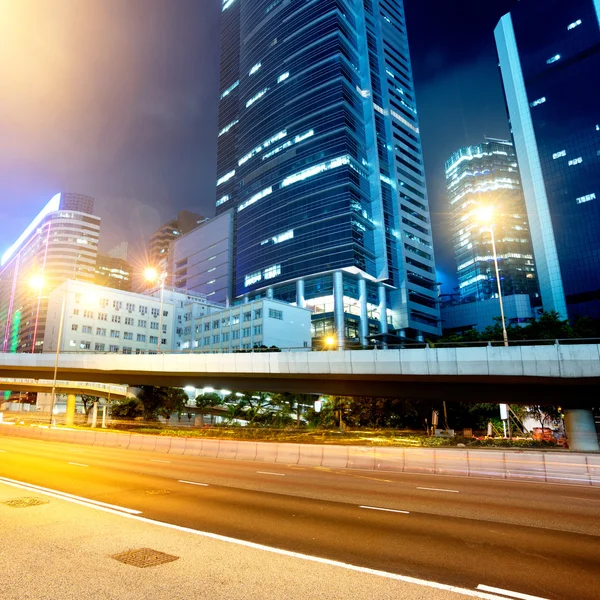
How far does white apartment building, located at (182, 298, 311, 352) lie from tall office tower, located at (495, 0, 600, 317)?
6799 centimetres

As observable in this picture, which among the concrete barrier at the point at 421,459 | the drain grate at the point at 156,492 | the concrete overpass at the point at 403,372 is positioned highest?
the concrete overpass at the point at 403,372

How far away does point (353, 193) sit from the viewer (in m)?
112

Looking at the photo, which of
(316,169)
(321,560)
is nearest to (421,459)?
(321,560)

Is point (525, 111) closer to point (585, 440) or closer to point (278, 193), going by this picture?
point (278, 193)

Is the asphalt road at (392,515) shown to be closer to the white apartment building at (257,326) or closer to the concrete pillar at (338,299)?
the white apartment building at (257,326)

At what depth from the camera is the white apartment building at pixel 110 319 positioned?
10362cm

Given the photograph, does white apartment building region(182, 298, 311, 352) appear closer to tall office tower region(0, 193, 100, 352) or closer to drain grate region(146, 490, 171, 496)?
drain grate region(146, 490, 171, 496)

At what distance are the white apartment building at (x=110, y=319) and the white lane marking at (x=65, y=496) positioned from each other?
284 feet

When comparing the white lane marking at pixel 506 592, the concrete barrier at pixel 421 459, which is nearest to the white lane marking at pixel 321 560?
the white lane marking at pixel 506 592

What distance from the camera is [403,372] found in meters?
32.2

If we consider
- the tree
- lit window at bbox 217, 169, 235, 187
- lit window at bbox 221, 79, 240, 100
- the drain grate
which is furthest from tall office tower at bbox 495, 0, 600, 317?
the drain grate

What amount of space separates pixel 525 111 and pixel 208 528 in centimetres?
15008

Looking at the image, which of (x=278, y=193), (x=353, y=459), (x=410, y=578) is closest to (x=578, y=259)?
(x=278, y=193)

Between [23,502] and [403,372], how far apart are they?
26363 millimetres
